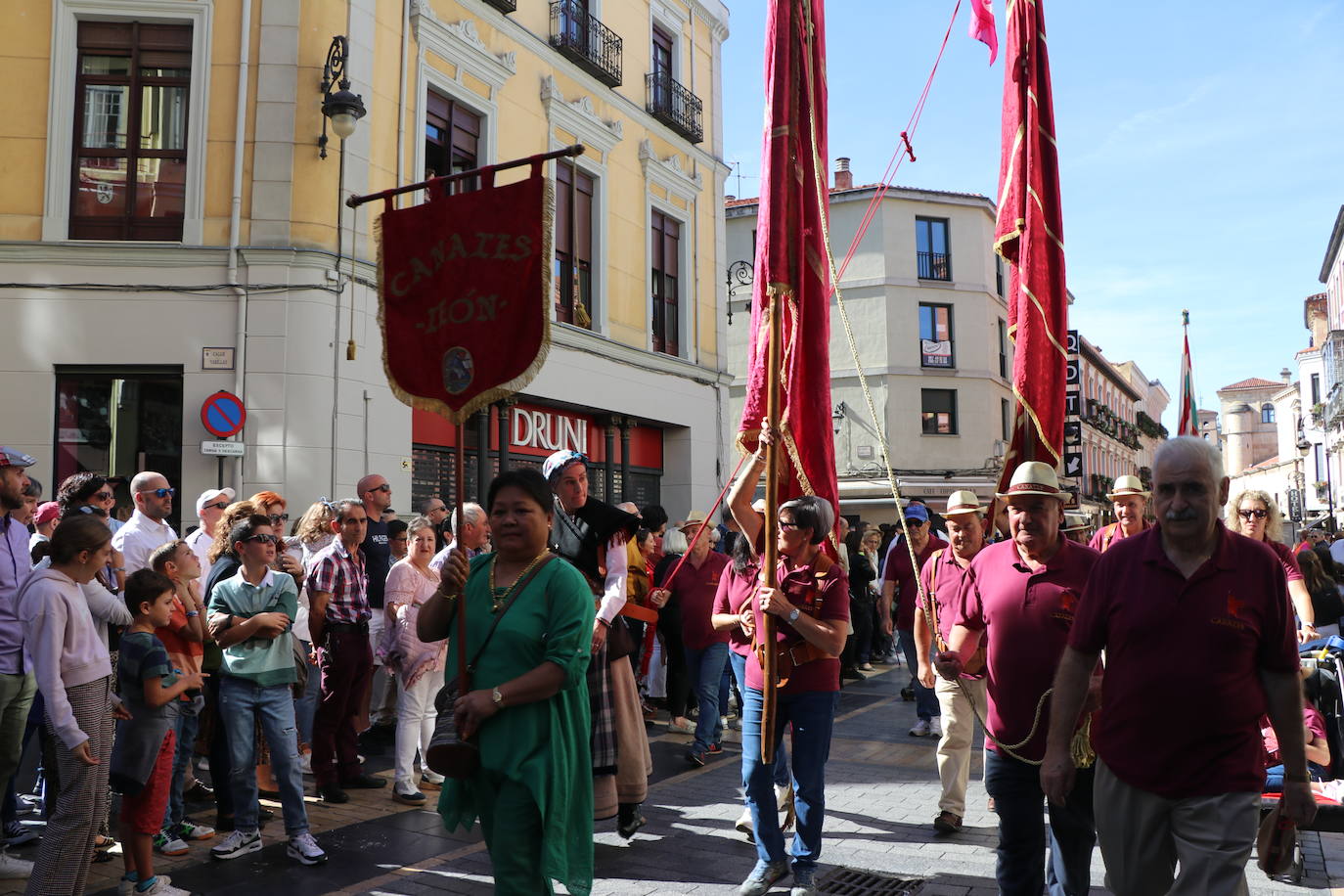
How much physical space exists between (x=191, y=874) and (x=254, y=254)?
9115 mm

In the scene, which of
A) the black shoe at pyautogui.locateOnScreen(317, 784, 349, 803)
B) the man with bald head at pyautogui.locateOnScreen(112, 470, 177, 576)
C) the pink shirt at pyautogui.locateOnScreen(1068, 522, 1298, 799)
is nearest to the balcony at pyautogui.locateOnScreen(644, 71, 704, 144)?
the man with bald head at pyautogui.locateOnScreen(112, 470, 177, 576)

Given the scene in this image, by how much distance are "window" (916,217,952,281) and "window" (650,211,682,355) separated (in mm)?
15579

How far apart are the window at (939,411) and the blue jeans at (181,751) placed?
30.3 meters

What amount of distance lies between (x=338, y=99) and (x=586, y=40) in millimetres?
6935

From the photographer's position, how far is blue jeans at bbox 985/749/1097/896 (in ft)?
13.9

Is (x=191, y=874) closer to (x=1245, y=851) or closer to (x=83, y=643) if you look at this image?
(x=83, y=643)

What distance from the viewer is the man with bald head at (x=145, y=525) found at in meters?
7.15

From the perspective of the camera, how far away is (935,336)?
34656 mm

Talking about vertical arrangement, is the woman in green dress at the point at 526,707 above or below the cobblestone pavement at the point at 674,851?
above

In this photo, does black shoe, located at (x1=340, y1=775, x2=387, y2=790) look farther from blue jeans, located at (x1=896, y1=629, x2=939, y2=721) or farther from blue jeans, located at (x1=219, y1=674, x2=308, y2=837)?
blue jeans, located at (x1=896, y1=629, x2=939, y2=721)

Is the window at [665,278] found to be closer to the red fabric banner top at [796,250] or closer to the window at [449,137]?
the window at [449,137]

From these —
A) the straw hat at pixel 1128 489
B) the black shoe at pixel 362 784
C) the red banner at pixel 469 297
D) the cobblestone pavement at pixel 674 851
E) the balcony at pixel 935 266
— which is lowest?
the cobblestone pavement at pixel 674 851

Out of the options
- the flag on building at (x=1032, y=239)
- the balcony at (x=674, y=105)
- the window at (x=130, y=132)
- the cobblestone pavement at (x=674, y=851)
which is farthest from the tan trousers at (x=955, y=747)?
the balcony at (x=674, y=105)

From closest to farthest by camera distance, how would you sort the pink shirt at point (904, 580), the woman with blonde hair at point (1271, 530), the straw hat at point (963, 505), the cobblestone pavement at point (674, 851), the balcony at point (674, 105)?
1. the cobblestone pavement at point (674, 851)
2. the woman with blonde hair at point (1271, 530)
3. the straw hat at point (963, 505)
4. the pink shirt at point (904, 580)
5. the balcony at point (674, 105)
